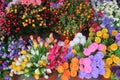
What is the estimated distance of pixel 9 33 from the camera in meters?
3.84

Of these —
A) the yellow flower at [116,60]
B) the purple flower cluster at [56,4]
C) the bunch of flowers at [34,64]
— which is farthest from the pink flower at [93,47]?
the purple flower cluster at [56,4]

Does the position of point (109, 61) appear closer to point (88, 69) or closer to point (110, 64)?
point (110, 64)

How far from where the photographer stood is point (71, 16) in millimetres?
3783

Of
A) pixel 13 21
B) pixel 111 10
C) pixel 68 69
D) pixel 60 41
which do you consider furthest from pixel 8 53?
pixel 111 10

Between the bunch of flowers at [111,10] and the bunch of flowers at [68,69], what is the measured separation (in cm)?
105

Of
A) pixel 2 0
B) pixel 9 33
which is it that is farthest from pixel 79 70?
pixel 2 0

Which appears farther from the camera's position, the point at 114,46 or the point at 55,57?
the point at 55,57

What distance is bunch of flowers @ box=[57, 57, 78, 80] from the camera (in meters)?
2.91

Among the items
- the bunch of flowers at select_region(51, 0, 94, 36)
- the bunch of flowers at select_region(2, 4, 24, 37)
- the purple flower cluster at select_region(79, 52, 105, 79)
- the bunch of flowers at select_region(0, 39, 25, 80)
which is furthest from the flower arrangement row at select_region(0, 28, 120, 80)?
the bunch of flowers at select_region(2, 4, 24, 37)

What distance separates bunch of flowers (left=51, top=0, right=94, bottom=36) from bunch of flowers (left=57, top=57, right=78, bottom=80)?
2.94ft

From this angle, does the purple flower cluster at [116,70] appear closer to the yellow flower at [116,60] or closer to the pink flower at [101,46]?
the yellow flower at [116,60]

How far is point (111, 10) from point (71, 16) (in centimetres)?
57

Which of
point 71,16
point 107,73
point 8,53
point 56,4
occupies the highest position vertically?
point 56,4

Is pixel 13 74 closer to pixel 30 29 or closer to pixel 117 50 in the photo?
pixel 30 29
